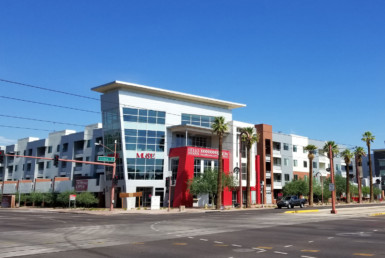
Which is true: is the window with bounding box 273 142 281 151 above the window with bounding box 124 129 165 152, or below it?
above

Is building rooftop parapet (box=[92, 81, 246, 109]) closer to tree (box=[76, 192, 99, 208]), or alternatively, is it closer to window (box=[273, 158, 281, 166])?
window (box=[273, 158, 281, 166])

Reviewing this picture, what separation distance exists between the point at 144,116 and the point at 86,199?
1623cm

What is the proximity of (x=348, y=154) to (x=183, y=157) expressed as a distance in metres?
40.7

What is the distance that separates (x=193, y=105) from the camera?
6706 centimetres

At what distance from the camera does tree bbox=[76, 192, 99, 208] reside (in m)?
57.7

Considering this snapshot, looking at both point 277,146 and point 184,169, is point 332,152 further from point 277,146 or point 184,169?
point 277,146

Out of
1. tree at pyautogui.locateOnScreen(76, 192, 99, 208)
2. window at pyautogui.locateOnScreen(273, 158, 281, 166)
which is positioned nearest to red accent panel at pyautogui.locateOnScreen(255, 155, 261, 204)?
window at pyautogui.locateOnScreen(273, 158, 281, 166)

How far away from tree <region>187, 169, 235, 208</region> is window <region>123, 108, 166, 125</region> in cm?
1200

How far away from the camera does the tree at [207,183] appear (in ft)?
180

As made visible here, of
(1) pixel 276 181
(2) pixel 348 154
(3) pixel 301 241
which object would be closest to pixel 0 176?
(1) pixel 276 181

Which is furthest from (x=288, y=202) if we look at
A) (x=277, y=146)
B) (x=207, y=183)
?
(x=277, y=146)

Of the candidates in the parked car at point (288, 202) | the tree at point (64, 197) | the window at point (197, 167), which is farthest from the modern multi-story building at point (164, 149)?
the parked car at point (288, 202)

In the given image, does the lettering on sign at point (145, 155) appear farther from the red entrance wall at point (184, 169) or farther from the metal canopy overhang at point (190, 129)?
the metal canopy overhang at point (190, 129)

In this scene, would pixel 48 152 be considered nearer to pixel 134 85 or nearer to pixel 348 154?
pixel 134 85
